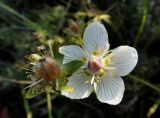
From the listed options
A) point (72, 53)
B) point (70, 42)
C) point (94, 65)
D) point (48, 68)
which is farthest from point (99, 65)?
point (70, 42)

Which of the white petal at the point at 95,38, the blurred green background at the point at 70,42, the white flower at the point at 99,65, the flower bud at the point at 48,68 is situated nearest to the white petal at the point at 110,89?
the white flower at the point at 99,65

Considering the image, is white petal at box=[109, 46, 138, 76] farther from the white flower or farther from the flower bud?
the flower bud

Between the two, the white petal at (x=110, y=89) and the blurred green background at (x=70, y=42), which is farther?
the blurred green background at (x=70, y=42)

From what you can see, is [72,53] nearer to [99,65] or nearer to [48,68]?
[99,65]

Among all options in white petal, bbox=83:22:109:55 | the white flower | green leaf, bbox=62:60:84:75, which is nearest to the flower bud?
green leaf, bbox=62:60:84:75

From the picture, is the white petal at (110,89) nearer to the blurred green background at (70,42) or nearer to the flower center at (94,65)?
the flower center at (94,65)

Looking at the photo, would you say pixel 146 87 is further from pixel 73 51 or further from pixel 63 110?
pixel 73 51
